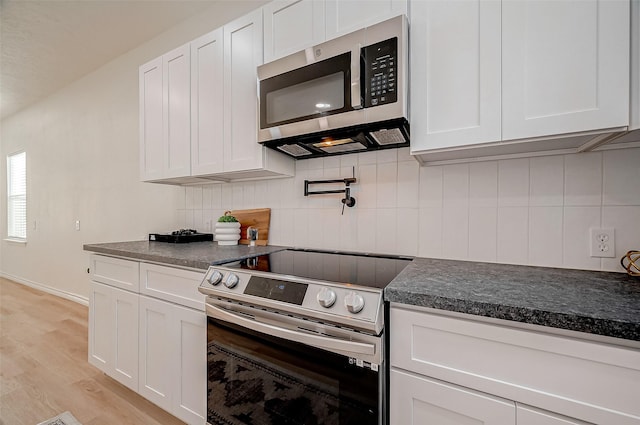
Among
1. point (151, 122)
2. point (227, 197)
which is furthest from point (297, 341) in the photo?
point (151, 122)

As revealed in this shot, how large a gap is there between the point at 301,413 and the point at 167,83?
86.5 inches

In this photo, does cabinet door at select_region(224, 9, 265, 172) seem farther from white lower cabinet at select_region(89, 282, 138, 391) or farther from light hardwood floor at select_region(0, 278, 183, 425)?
light hardwood floor at select_region(0, 278, 183, 425)

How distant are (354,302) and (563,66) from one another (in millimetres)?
1034

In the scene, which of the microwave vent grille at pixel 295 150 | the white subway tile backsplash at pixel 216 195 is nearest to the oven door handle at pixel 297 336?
the microwave vent grille at pixel 295 150

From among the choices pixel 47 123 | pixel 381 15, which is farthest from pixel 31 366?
pixel 47 123

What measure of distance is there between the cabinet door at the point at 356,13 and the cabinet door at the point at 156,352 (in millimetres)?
1628

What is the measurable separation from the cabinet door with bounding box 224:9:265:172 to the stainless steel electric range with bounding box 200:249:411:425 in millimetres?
662

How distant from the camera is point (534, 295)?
831mm

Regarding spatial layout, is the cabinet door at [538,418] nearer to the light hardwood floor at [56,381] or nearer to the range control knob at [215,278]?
the range control knob at [215,278]

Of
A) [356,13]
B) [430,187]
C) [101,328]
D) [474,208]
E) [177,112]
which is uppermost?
[356,13]

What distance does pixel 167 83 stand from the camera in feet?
6.77

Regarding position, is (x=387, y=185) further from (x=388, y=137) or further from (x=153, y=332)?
(x=153, y=332)

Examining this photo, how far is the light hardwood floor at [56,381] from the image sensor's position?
1669 mm

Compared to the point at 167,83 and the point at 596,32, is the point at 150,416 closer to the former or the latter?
the point at 167,83
